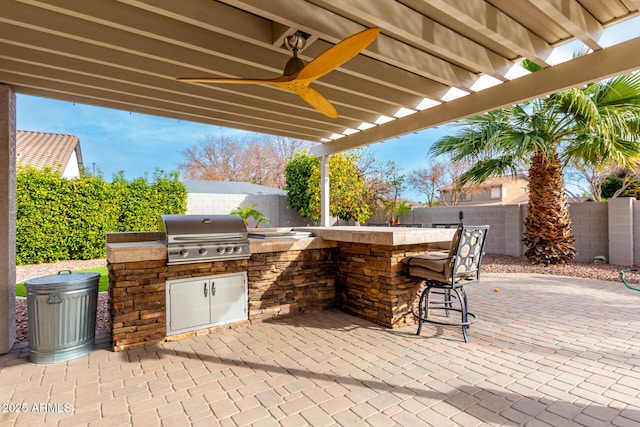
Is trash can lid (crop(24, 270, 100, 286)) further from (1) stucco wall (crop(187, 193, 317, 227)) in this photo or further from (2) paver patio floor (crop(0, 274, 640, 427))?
(1) stucco wall (crop(187, 193, 317, 227))

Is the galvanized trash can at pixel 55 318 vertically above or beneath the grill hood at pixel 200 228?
beneath

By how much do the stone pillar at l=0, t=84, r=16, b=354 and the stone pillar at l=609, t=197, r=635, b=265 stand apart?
9707 millimetres

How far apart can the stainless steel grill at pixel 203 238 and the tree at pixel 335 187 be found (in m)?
6.67

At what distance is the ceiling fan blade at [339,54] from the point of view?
7.07ft

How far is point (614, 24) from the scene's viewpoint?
9.11ft

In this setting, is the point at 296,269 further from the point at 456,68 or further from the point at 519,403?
the point at 456,68

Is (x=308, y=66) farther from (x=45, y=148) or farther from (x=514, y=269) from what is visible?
(x=45, y=148)

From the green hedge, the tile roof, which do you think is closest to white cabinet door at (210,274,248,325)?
the green hedge

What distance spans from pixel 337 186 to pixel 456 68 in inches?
267

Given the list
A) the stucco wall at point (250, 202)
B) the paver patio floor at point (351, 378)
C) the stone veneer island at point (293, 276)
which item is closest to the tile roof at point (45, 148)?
the stucco wall at point (250, 202)

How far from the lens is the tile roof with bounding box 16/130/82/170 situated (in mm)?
12157

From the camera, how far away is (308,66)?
2.50m

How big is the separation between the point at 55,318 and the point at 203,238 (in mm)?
1368

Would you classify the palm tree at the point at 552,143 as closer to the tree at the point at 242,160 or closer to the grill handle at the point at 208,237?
the grill handle at the point at 208,237
